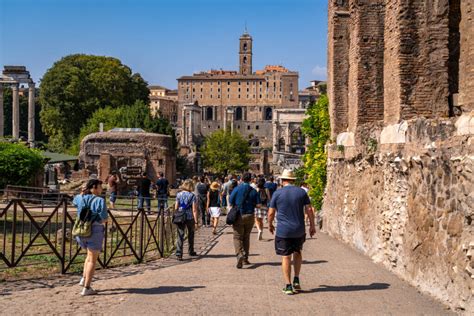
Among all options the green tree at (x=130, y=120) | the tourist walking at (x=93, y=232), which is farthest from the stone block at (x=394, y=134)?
the green tree at (x=130, y=120)

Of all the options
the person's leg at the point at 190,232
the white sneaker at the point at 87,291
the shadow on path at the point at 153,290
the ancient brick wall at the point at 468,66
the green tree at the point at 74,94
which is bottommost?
the shadow on path at the point at 153,290

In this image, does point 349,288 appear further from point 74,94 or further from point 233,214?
point 74,94

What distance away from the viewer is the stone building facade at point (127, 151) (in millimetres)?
37750

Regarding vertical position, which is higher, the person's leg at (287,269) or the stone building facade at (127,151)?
the stone building facade at (127,151)

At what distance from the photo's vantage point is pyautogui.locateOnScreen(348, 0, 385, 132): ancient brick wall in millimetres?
13297

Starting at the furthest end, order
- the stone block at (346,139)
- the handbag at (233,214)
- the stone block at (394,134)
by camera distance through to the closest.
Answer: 1. the stone block at (346,139)
2. the handbag at (233,214)
3. the stone block at (394,134)

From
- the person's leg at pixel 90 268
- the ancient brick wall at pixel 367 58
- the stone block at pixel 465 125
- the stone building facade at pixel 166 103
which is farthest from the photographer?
the stone building facade at pixel 166 103

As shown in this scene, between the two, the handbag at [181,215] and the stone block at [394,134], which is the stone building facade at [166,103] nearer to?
the handbag at [181,215]

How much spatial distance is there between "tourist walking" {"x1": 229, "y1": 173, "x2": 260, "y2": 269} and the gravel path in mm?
252

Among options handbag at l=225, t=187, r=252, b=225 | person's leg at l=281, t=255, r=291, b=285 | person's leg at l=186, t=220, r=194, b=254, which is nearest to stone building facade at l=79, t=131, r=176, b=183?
person's leg at l=186, t=220, r=194, b=254

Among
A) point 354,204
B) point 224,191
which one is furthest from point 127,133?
point 354,204

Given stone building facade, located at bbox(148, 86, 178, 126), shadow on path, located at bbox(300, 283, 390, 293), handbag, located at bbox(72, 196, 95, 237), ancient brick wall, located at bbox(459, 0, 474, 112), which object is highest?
stone building facade, located at bbox(148, 86, 178, 126)

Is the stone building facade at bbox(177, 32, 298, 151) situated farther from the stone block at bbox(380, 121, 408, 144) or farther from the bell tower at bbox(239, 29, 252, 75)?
the stone block at bbox(380, 121, 408, 144)

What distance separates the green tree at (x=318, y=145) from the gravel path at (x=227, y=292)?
7.66 m
